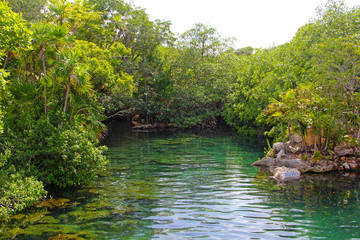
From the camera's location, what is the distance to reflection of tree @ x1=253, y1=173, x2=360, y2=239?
6965mm

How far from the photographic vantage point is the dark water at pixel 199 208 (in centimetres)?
676

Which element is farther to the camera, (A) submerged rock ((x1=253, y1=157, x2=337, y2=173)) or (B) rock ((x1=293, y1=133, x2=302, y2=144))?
(B) rock ((x1=293, y1=133, x2=302, y2=144))

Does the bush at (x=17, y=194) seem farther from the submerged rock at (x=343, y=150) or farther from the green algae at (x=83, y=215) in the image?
the submerged rock at (x=343, y=150)

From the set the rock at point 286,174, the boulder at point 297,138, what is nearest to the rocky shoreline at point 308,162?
the rock at point 286,174

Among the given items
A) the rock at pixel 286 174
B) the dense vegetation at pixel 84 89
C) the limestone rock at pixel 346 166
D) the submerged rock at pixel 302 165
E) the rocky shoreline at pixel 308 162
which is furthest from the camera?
the limestone rock at pixel 346 166

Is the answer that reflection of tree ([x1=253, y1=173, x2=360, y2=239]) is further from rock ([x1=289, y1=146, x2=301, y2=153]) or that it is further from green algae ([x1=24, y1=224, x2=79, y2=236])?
green algae ([x1=24, y1=224, x2=79, y2=236])

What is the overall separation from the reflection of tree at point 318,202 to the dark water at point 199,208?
0.02 meters

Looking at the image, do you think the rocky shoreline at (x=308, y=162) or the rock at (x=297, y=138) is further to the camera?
the rock at (x=297, y=138)

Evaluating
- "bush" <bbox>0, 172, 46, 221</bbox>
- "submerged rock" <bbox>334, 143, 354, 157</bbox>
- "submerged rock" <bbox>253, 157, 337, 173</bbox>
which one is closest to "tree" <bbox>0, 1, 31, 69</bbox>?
"bush" <bbox>0, 172, 46, 221</bbox>

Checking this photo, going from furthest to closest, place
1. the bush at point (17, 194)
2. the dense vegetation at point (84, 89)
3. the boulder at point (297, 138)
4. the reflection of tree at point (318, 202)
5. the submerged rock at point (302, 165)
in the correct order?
the boulder at point (297, 138)
the submerged rock at point (302, 165)
the dense vegetation at point (84, 89)
the bush at point (17, 194)
the reflection of tree at point (318, 202)

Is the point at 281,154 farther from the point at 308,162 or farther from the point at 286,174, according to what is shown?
the point at 286,174

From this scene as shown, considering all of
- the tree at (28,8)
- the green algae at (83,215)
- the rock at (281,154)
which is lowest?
the green algae at (83,215)

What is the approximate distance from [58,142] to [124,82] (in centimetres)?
1352

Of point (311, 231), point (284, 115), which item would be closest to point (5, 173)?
point (311, 231)
